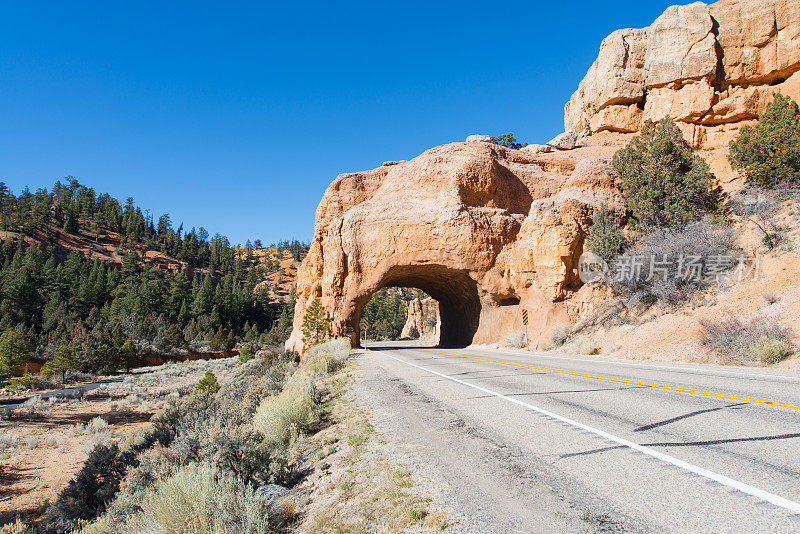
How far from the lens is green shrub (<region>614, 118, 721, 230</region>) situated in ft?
74.9

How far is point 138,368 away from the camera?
4797cm

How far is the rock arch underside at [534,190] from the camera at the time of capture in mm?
28562

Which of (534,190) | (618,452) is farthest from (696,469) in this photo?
(534,190)

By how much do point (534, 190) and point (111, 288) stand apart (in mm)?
78800

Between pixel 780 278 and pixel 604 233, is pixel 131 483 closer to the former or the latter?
pixel 780 278

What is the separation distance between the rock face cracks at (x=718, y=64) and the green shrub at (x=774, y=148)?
10142 millimetres

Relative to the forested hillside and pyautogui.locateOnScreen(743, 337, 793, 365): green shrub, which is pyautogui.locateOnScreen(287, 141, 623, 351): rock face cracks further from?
the forested hillside

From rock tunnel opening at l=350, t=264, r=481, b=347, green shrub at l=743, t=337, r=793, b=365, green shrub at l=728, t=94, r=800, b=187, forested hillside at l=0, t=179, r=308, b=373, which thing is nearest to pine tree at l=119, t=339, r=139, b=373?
forested hillside at l=0, t=179, r=308, b=373

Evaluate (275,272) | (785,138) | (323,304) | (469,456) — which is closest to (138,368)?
(323,304)

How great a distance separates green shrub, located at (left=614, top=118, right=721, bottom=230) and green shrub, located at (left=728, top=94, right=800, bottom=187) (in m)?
2.00

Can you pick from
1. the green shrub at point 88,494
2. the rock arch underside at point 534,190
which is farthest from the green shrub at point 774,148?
the green shrub at point 88,494

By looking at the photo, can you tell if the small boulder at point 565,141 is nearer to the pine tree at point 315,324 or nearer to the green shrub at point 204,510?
the pine tree at point 315,324

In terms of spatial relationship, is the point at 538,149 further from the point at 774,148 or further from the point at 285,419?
the point at 285,419

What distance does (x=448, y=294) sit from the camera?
4269cm
